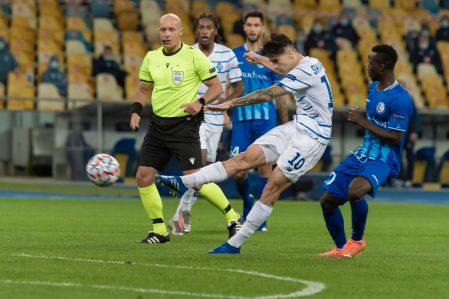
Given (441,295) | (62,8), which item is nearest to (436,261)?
(441,295)

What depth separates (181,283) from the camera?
820 centimetres

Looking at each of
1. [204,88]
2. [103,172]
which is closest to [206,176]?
[103,172]

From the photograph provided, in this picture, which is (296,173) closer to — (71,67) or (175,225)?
(175,225)

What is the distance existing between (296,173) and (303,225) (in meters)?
4.80

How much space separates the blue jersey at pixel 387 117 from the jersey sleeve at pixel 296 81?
0.59 metres

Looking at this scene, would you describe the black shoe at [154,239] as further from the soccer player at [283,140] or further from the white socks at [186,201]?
the white socks at [186,201]

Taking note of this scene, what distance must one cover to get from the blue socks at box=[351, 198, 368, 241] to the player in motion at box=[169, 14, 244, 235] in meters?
2.99

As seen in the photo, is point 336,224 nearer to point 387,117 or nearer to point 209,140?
point 387,117

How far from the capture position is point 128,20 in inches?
1220

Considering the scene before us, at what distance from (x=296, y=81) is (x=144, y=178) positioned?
213cm

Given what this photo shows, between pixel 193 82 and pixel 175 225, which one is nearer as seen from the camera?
pixel 193 82

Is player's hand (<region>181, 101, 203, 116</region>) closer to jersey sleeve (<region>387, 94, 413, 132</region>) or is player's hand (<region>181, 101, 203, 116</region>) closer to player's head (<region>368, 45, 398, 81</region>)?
player's head (<region>368, 45, 398, 81</region>)

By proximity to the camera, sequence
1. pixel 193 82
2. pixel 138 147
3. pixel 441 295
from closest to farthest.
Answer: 1. pixel 441 295
2. pixel 193 82
3. pixel 138 147

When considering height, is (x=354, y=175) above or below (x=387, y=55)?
below
